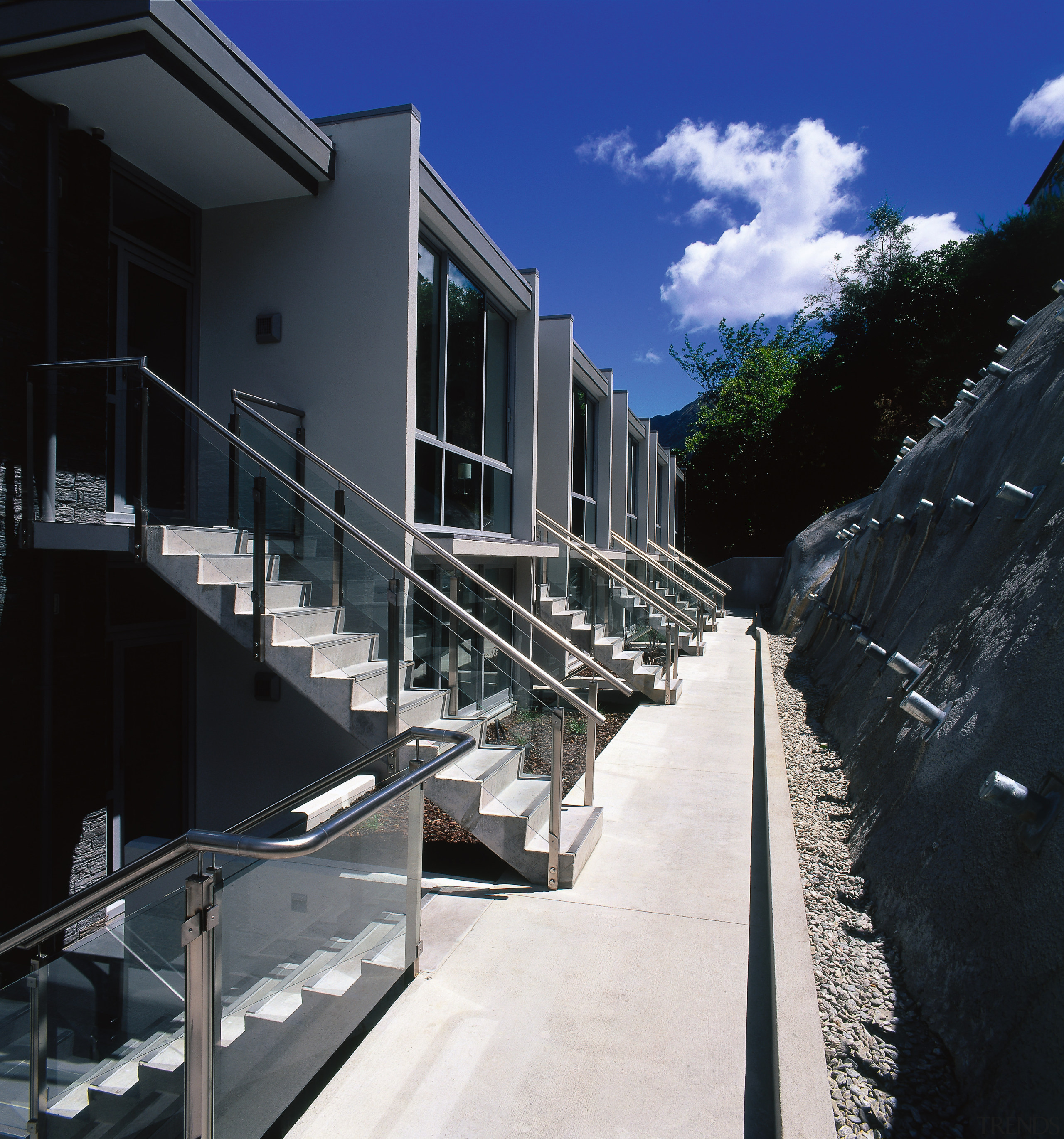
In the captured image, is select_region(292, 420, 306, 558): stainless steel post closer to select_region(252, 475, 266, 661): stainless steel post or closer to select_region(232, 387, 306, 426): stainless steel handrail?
select_region(252, 475, 266, 661): stainless steel post

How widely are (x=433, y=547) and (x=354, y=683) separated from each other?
1.58 metres

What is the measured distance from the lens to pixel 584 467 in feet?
50.8

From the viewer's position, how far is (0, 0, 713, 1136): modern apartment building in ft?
15.6

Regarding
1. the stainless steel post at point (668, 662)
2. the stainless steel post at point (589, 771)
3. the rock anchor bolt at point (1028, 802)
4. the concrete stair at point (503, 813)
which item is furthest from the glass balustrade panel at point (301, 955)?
the stainless steel post at point (668, 662)

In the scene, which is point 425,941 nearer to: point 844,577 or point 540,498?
point 540,498

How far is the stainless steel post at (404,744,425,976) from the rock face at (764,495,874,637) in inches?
541

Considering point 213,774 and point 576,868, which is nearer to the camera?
point 576,868

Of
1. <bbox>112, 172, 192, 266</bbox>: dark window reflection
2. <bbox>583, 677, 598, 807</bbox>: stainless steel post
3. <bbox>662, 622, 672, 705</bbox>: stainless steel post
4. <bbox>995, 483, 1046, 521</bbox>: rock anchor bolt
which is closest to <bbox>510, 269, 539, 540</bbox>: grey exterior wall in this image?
<bbox>662, 622, 672, 705</bbox>: stainless steel post

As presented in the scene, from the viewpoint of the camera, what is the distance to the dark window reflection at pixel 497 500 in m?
9.62

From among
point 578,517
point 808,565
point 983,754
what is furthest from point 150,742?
point 808,565

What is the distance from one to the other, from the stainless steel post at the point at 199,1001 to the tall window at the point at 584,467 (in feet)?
40.2

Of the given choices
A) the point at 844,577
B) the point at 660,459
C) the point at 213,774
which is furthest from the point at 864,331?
the point at 213,774

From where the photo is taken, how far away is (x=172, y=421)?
5.48 m

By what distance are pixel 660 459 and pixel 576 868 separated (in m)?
22.2
